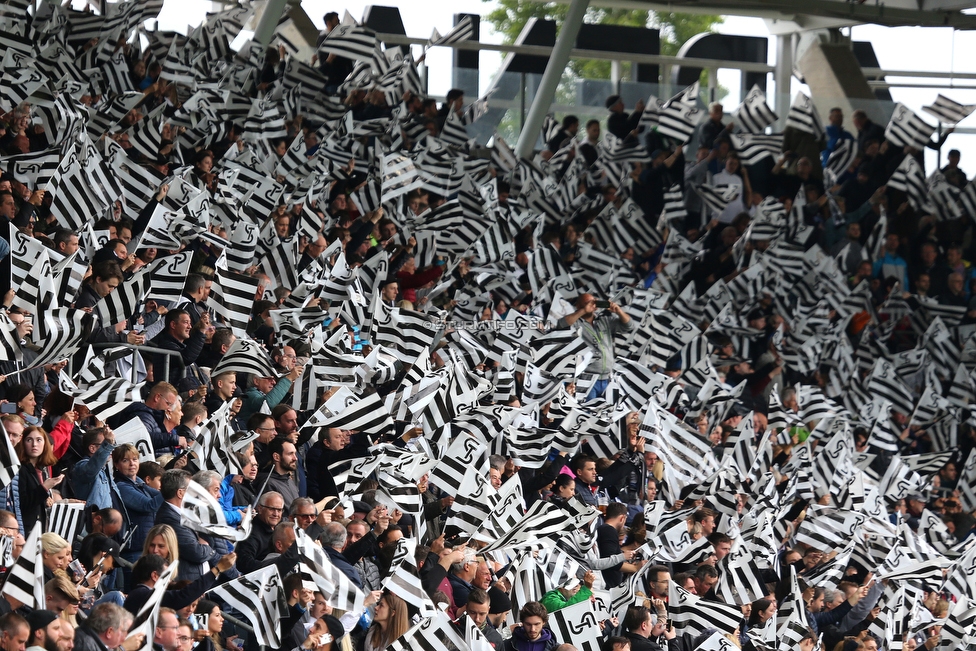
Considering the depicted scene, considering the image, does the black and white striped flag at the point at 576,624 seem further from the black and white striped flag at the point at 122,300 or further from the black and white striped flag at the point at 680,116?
the black and white striped flag at the point at 680,116

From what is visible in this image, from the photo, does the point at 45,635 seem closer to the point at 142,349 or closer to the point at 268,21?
the point at 142,349

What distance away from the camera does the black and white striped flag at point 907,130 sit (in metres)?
22.9

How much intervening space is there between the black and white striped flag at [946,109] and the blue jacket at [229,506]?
15.7m

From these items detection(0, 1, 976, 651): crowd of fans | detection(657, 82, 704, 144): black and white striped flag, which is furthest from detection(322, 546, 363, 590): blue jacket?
detection(657, 82, 704, 144): black and white striped flag

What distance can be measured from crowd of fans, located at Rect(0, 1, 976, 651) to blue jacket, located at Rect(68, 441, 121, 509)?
14mm

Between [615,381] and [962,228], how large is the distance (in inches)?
393

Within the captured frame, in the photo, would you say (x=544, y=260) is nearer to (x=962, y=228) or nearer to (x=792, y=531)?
(x=792, y=531)

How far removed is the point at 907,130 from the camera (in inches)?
905

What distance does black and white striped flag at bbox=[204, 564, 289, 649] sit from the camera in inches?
348

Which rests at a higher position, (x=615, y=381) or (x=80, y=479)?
(x=80, y=479)

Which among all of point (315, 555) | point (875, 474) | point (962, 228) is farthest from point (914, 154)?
point (315, 555)

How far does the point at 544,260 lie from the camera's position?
1758cm

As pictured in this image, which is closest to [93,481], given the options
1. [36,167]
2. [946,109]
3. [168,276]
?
[168,276]

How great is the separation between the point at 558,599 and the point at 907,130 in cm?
1399
